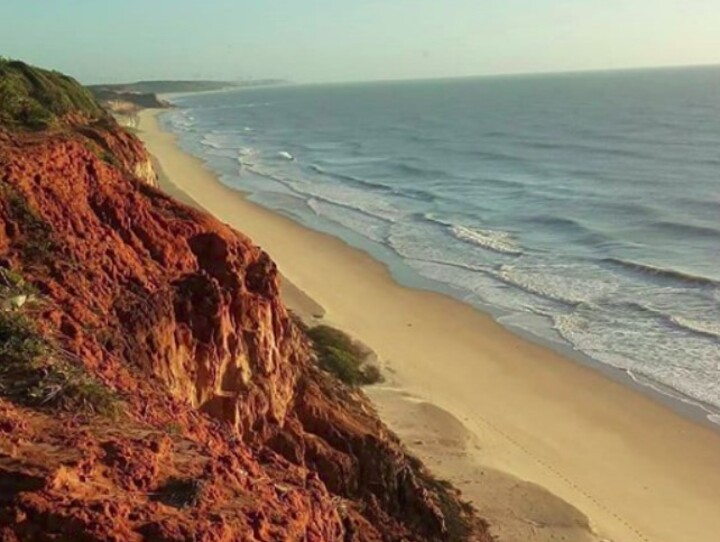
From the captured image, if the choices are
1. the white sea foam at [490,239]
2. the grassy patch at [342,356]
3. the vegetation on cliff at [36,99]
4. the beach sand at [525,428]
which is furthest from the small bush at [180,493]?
the white sea foam at [490,239]

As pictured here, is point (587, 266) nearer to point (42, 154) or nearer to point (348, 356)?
point (348, 356)

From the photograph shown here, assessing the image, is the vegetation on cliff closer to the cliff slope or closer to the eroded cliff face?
the cliff slope

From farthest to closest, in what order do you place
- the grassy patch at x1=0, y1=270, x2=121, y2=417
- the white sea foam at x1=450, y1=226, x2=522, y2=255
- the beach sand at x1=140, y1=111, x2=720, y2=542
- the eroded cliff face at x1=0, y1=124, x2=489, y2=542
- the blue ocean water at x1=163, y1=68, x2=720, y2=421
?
the white sea foam at x1=450, y1=226, x2=522, y2=255
the blue ocean water at x1=163, y1=68, x2=720, y2=421
the beach sand at x1=140, y1=111, x2=720, y2=542
the grassy patch at x1=0, y1=270, x2=121, y2=417
the eroded cliff face at x1=0, y1=124, x2=489, y2=542

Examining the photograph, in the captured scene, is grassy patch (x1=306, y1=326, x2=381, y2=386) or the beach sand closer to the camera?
the beach sand

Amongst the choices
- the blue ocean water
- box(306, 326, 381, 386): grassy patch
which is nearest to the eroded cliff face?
box(306, 326, 381, 386): grassy patch

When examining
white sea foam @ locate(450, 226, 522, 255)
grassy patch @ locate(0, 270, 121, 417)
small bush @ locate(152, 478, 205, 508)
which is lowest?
white sea foam @ locate(450, 226, 522, 255)

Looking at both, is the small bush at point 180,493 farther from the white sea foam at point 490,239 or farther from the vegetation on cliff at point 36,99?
the white sea foam at point 490,239

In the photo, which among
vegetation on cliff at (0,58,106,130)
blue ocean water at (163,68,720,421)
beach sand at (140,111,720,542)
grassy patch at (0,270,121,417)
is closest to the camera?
grassy patch at (0,270,121,417)
